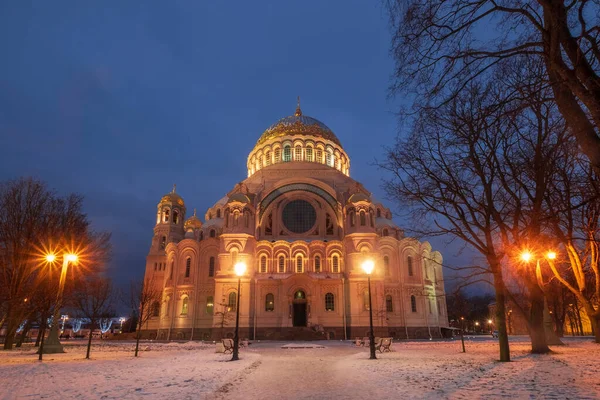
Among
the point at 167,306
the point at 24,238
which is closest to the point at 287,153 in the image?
the point at 167,306

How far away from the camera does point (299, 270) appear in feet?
136

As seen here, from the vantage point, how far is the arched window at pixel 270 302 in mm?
39969

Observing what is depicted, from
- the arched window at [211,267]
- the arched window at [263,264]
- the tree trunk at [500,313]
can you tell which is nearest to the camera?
the tree trunk at [500,313]

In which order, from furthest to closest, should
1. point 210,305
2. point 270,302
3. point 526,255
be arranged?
point 210,305 < point 270,302 < point 526,255

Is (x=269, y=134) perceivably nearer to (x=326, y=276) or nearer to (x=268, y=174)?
(x=268, y=174)

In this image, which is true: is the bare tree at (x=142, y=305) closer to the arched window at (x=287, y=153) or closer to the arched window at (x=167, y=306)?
the arched window at (x=167, y=306)

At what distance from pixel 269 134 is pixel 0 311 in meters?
39.0

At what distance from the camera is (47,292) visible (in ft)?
74.8

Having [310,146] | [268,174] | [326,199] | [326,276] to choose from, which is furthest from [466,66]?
[310,146]

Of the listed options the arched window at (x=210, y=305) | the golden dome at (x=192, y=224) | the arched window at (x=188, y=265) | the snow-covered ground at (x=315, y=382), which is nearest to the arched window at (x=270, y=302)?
the arched window at (x=210, y=305)

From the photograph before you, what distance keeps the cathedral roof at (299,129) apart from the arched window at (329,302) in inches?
882

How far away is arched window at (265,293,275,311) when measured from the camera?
131 ft

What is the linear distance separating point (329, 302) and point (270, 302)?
5.99m

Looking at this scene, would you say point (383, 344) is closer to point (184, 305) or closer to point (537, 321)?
point (537, 321)
